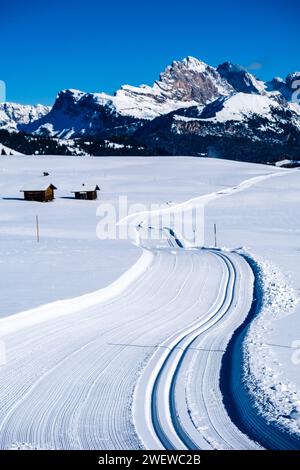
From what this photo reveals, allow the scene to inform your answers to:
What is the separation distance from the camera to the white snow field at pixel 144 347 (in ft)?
25.0

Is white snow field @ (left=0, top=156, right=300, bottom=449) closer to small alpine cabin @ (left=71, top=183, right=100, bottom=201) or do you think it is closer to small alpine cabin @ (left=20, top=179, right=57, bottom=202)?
small alpine cabin @ (left=20, top=179, right=57, bottom=202)

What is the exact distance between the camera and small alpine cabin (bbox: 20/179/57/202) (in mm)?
65250

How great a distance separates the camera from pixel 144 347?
11805 millimetres

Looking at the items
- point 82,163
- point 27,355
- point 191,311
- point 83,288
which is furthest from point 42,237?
point 82,163

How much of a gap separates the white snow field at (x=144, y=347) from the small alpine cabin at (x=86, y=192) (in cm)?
3381

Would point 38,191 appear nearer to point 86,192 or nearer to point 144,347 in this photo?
point 86,192

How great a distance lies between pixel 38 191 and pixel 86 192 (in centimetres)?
676

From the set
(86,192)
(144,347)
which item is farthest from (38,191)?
(144,347)

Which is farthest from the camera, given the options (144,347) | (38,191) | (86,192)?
(86,192)

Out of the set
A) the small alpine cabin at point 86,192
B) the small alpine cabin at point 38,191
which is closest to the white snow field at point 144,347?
the small alpine cabin at point 38,191

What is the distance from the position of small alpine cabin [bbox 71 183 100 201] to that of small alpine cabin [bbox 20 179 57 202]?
11.3 ft

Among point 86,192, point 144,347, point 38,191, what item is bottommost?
point 144,347

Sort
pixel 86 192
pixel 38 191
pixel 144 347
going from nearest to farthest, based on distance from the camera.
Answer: pixel 144 347 < pixel 38 191 < pixel 86 192

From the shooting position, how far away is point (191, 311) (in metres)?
16.0
